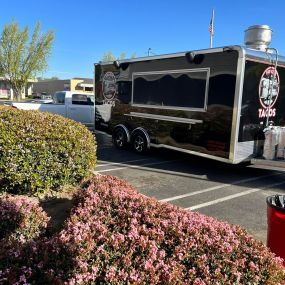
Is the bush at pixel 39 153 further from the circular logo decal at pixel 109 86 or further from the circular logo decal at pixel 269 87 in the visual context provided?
the circular logo decal at pixel 109 86

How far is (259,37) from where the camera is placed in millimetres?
8195

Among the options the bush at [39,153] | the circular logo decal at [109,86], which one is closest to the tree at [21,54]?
the circular logo decal at [109,86]

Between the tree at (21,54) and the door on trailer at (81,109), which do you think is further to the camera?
the tree at (21,54)

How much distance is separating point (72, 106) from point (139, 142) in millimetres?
5948

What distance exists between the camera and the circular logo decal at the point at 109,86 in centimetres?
1116

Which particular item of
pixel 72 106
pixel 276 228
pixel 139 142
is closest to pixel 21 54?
pixel 72 106

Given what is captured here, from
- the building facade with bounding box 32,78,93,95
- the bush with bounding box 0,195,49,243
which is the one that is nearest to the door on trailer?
the bush with bounding box 0,195,49,243

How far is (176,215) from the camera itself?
10.1 feet

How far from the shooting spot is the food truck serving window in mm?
8148

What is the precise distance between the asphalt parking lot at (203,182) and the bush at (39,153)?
77.4 inches

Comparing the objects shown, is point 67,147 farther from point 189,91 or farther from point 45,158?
point 189,91

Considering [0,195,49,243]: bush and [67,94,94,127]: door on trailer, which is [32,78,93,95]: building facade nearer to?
[67,94,94,127]: door on trailer

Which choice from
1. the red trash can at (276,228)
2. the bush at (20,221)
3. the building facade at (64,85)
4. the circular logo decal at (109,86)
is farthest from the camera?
the building facade at (64,85)

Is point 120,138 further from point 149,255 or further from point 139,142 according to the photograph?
point 149,255
